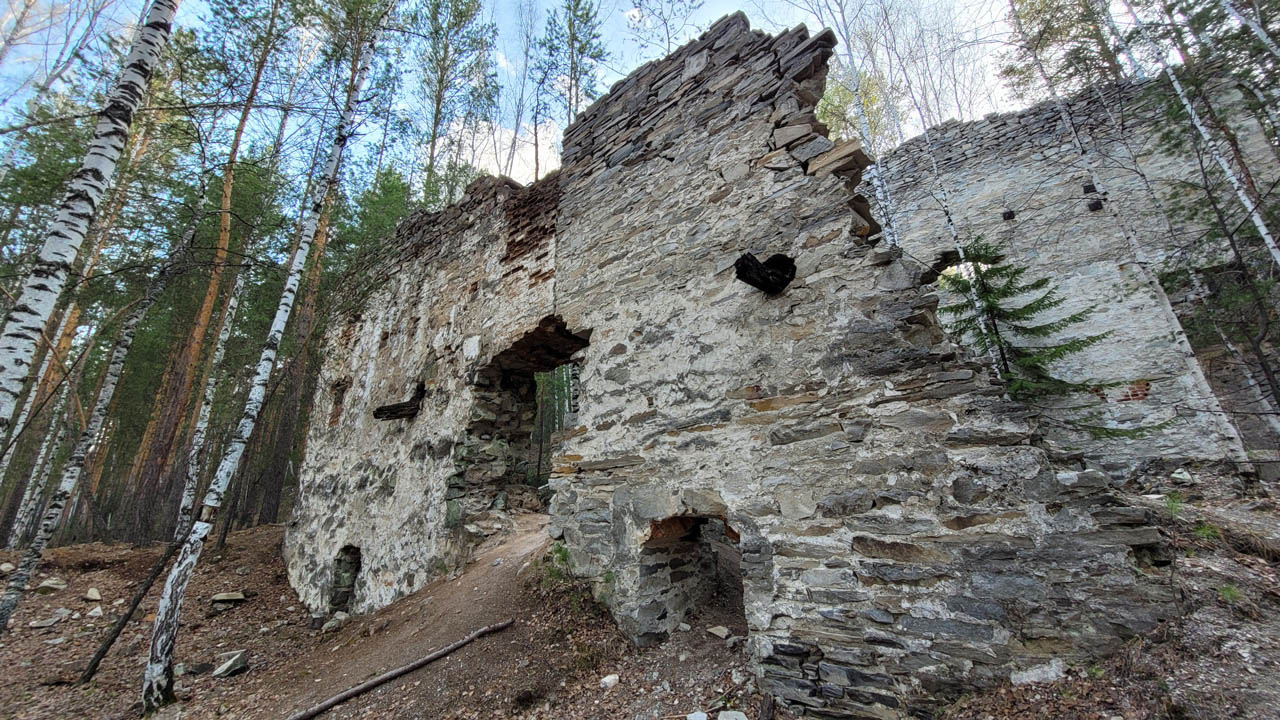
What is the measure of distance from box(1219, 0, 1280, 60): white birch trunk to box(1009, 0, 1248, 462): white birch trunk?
55.5 inches

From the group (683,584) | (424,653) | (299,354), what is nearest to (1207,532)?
(683,584)

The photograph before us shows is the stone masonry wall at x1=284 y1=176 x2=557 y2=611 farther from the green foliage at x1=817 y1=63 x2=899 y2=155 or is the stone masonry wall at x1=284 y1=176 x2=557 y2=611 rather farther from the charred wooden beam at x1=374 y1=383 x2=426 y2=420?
the green foliage at x1=817 y1=63 x2=899 y2=155

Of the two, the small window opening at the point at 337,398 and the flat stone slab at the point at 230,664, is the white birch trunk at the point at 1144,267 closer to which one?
the flat stone slab at the point at 230,664

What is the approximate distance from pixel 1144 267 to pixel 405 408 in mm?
10019

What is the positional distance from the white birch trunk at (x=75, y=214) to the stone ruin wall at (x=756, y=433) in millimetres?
2965

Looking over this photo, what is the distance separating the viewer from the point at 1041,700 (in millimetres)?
1890

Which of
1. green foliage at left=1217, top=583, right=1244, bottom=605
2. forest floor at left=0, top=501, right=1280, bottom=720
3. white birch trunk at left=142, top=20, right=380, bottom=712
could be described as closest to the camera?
forest floor at left=0, top=501, right=1280, bottom=720

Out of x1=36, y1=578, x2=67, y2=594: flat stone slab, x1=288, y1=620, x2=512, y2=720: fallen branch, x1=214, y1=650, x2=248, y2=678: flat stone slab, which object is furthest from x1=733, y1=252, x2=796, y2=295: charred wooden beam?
x1=36, y1=578, x2=67, y2=594: flat stone slab

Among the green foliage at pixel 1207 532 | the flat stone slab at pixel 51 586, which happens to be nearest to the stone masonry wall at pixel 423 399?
the flat stone slab at pixel 51 586

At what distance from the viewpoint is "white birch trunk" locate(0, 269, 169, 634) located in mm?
4867

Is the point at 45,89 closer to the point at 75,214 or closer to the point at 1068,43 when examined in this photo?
the point at 75,214

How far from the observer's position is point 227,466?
4434 millimetres

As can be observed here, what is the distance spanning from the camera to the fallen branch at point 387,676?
317 cm

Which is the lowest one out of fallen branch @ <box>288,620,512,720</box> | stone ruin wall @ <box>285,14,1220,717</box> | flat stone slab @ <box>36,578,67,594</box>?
fallen branch @ <box>288,620,512,720</box>
